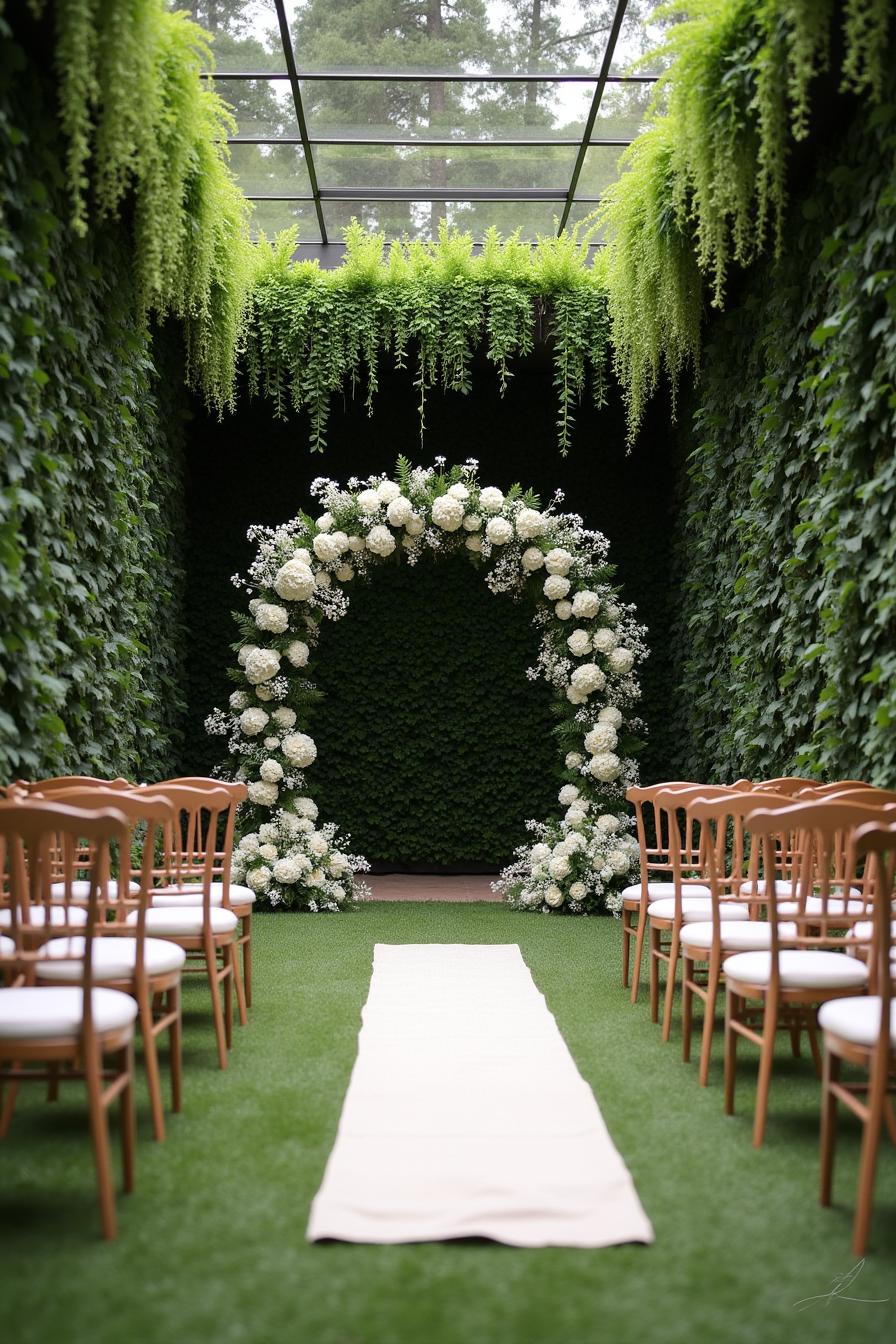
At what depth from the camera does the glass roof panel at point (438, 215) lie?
830cm

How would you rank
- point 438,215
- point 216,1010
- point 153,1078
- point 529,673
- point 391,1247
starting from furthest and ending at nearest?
point 438,215
point 529,673
point 216,1010
point 153,1078
point 391,1247

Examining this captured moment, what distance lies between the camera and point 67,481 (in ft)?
16.5

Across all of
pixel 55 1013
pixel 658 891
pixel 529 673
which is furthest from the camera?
pixel 529 673

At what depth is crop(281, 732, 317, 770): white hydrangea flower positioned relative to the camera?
7.79 m

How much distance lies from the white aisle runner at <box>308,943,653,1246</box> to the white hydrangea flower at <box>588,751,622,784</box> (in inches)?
116

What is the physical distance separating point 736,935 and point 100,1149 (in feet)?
7.11

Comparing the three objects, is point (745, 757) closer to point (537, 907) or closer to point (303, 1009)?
point (537, 907)

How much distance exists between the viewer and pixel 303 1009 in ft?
15.9

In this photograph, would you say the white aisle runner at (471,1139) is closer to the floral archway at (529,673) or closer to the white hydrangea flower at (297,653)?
the floral archway at (529,673)

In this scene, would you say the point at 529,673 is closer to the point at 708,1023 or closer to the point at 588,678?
the point at 588,678

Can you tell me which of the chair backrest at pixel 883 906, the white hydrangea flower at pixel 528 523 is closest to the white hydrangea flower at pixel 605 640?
the white hydrangea flower at pixel 528 523

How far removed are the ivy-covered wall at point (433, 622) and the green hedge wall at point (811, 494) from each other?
1789mm

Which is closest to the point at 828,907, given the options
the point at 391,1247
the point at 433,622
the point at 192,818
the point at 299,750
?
the point at 391,1247

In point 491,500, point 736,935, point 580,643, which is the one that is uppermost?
point 491,500
